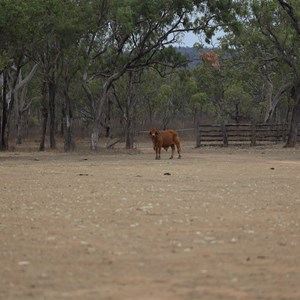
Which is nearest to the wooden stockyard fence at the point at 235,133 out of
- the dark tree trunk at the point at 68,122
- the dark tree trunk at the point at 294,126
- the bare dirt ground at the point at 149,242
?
the dark tree trunk at the point at 294,126

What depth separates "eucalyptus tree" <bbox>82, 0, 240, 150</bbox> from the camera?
33406 millimetres

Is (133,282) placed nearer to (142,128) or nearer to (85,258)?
(85,258)

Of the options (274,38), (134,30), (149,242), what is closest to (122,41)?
(134,30)

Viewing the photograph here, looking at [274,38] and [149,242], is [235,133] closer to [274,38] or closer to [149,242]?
[274,38]

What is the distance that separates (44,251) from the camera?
23.9 feet

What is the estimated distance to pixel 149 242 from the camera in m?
7.68

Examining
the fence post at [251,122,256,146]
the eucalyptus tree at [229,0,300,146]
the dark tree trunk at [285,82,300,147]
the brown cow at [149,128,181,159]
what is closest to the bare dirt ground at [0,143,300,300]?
the brown cow at [149,128,181,159]

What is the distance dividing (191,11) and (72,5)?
5.83m

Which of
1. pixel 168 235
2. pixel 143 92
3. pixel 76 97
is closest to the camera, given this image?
pixel 168 235

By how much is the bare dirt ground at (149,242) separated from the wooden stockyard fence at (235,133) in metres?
30.8

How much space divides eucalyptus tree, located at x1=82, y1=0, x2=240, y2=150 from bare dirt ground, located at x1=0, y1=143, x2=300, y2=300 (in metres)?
20.1

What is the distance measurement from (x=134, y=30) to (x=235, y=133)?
13.7 meters

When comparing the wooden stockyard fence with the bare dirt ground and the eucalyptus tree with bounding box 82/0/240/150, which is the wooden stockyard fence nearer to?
the eucalyptus tree with bounding box 82/0/240/150

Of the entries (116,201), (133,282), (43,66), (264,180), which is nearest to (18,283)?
(133,282)
